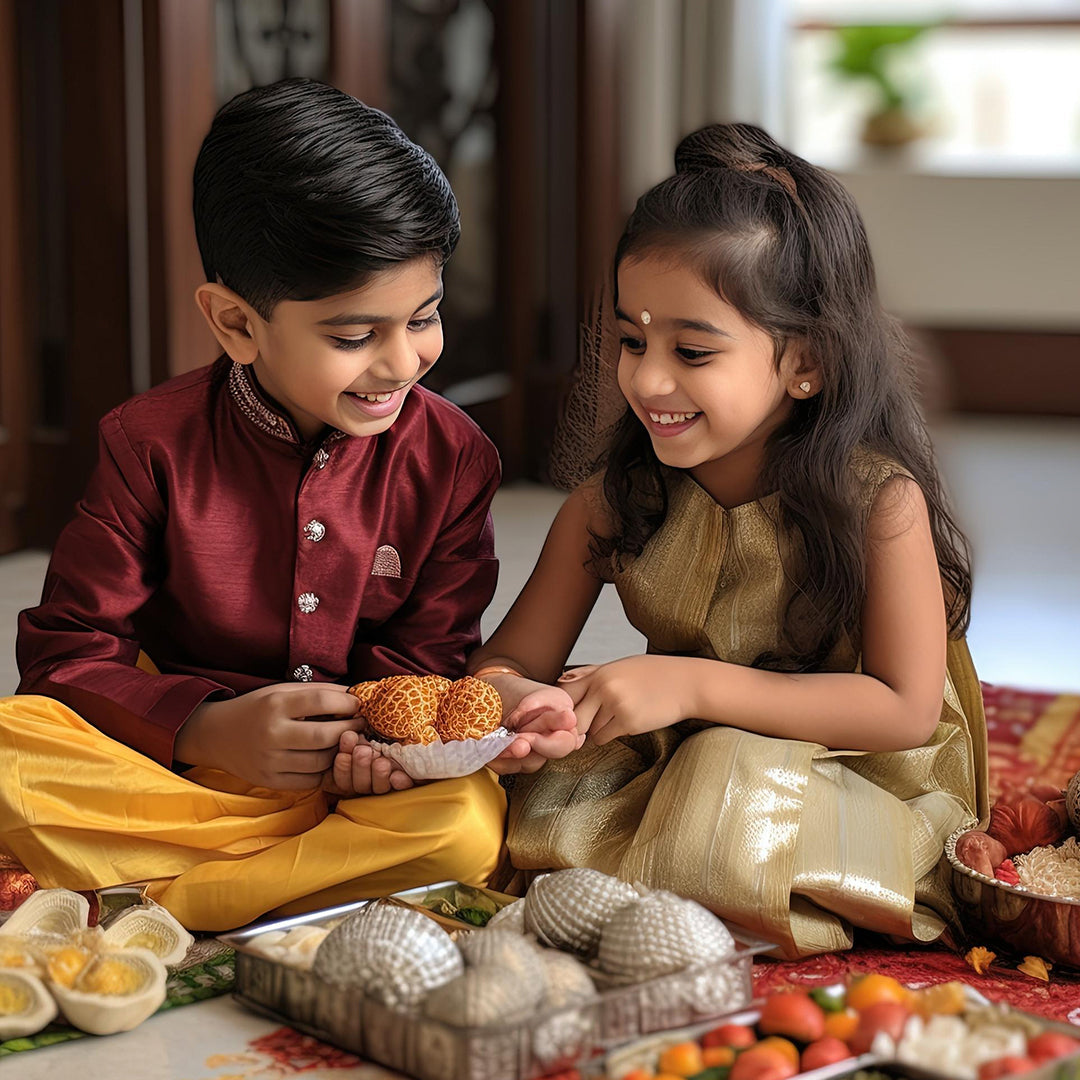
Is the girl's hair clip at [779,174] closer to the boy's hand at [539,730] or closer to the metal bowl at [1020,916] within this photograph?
the boy's hand at [539,730]

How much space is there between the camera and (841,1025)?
102 centimetres

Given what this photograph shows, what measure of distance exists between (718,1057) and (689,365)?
2.01 ft

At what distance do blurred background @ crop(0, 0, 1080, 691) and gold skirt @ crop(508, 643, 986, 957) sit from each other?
0.34m

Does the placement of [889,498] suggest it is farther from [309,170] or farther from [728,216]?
[309,170]

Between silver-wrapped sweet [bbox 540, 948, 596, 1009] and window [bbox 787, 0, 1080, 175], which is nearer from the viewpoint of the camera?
silver-wrapped sweet [bbox 540, 948, 596, 1009]

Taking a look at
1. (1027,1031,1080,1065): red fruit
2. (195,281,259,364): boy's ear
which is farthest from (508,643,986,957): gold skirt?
(195,281,259,364): boy's ear

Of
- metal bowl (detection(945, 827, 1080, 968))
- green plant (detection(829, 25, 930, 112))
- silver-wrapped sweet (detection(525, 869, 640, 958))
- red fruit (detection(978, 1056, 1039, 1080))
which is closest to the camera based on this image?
red fruit (detection(978, 1056, 1039, 1080))

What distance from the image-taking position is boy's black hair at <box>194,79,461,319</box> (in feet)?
4.40

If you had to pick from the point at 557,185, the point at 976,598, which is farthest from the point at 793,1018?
the point at 557,185

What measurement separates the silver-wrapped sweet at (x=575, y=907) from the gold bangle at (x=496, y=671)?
1.03 ft

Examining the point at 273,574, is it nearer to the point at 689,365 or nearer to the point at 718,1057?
the point at 689,365

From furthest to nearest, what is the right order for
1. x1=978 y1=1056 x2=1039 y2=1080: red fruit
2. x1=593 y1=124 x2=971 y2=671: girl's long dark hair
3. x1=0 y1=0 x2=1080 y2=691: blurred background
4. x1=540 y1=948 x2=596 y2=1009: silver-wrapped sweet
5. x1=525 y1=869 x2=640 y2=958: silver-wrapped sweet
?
x1=0 y1=0 x2=1080 y2=691: blurred background < x1=593 y1=124 x2=971 y2=671: girl's long dark hair < x1=525 y1=869 x2=640 y2=958: silver-wrapped sweet < x1=540 y1=948 x2=596 y2=1009: silver-wrapped sweet < x1=978 y1=1056 x2=1039 y2=1080: red fruit

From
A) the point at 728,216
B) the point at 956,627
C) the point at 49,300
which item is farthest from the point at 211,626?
the point at 49,300

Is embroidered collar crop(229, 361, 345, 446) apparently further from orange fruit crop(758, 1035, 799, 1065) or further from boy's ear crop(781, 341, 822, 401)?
orange fruit crop(758, 1035, 799, 1065)
